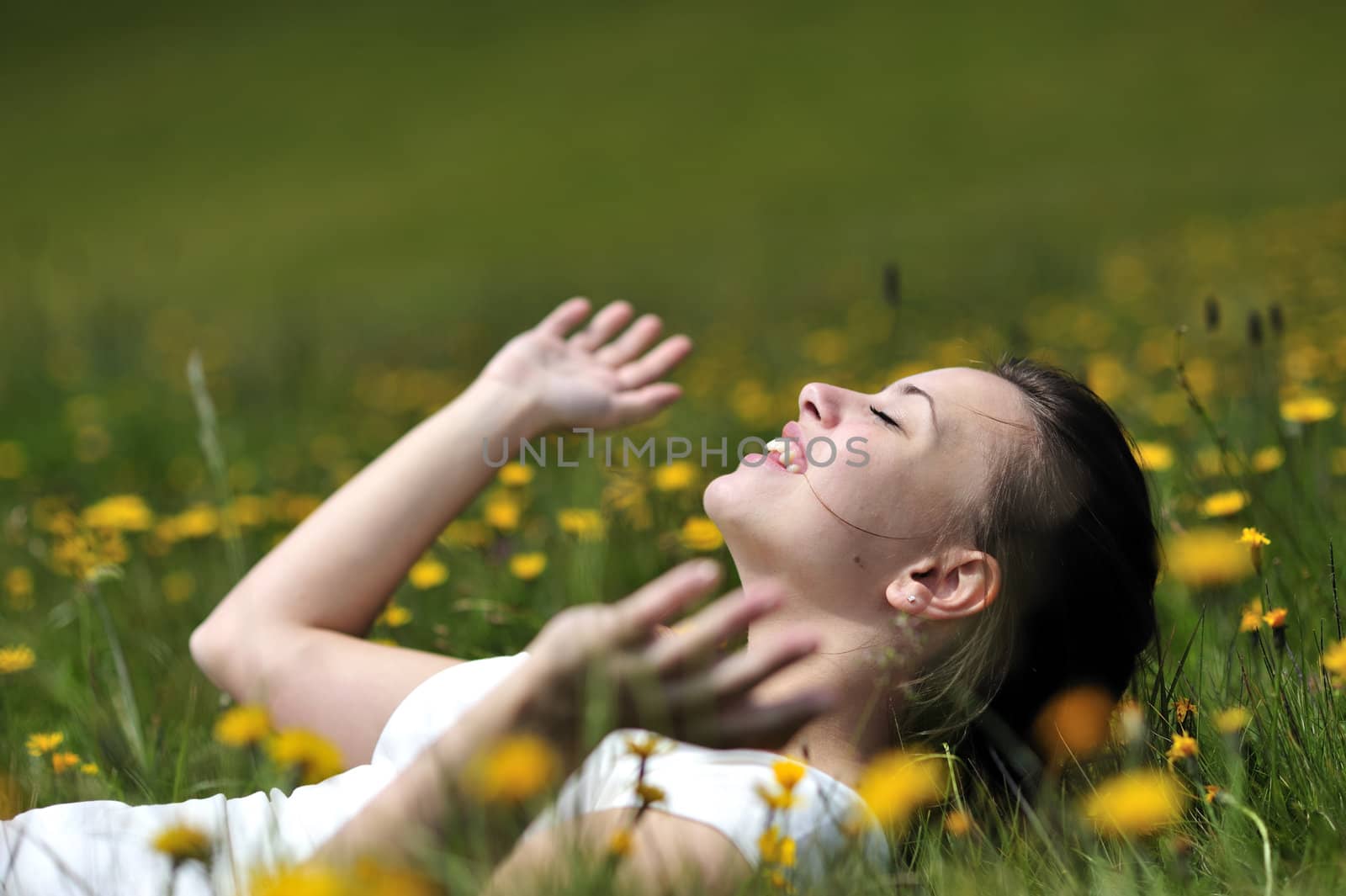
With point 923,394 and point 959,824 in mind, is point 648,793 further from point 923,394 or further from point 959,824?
point 923,394

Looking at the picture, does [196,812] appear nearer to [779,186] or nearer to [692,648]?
[692,648]

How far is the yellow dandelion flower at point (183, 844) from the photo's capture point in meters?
1.09

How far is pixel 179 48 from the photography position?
2003 centimetres

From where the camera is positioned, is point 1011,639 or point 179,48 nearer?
point 1011,639

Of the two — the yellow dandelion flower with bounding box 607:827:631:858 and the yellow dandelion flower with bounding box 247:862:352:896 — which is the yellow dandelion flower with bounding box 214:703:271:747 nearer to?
the yellow dandelion flower with bounding box 247:862:352:896

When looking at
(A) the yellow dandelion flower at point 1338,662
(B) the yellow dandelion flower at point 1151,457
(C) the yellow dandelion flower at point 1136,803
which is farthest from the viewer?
(B) the yellow dandelion flower at point 1151,457

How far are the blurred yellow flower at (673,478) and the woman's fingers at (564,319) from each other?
0.38 metres

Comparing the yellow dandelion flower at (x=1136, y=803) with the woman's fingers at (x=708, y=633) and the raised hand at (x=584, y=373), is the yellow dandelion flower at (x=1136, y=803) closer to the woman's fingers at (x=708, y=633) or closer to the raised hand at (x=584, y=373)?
the woman's fingers at (x=708, y=633)

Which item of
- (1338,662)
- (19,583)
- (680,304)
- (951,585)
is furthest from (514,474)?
(680,304)

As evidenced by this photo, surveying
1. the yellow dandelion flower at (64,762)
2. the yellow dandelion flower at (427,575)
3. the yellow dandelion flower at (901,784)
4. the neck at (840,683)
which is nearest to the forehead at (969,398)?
the neck at (840,683)

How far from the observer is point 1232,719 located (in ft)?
5.09

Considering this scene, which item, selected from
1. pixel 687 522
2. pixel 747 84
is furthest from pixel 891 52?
pixel 687 522

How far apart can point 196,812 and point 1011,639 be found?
3.78ft

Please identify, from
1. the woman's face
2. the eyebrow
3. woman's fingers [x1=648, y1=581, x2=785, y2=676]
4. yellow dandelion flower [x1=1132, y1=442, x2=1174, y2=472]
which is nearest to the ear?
the woman's face
